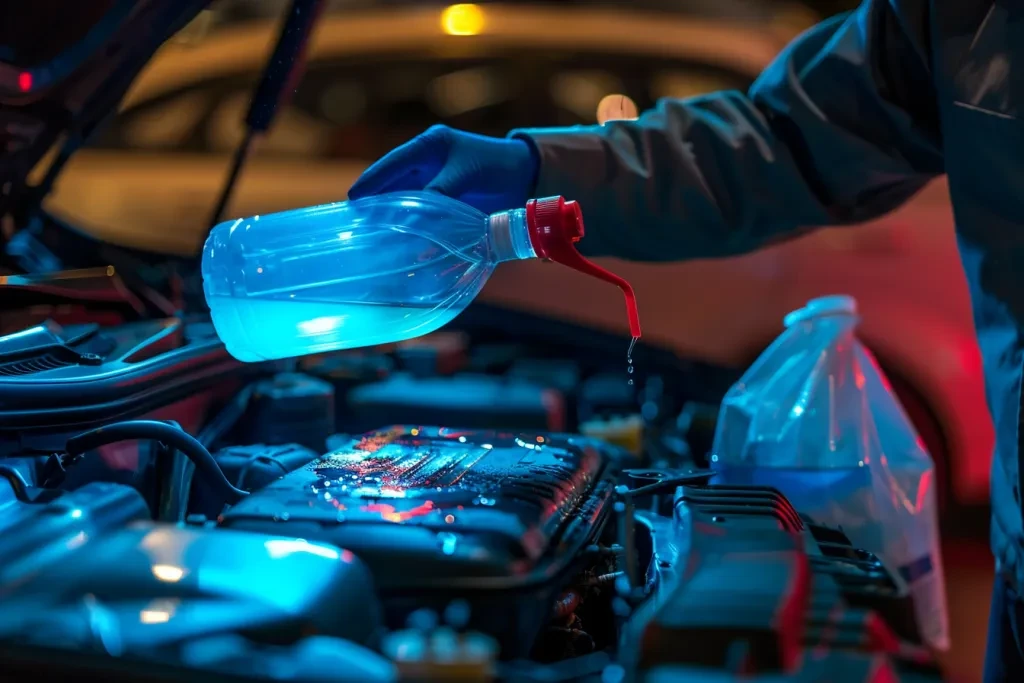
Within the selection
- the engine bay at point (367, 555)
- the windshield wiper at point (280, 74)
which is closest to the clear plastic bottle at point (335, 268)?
the engine bay at point (367, 555)

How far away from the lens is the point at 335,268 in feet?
3.04

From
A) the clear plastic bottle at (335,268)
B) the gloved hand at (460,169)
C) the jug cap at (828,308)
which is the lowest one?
the jug cap at (828,308)

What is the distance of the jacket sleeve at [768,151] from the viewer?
0.98m

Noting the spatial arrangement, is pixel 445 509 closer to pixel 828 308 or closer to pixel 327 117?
pixel 828 308

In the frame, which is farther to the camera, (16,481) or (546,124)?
(546,124)

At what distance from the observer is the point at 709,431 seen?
1.40 m

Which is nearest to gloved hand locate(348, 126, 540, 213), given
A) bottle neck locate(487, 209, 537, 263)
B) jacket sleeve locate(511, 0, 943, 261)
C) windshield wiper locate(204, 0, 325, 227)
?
jacket sleeve locate(511, 0, 943, 261)

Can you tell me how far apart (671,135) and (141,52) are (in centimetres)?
76

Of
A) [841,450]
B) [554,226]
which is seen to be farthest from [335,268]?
[841,450]

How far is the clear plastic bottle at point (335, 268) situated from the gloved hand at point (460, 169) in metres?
0.03

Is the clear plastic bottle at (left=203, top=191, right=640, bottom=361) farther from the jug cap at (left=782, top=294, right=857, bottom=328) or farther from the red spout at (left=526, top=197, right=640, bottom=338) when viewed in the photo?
the jug cap at (left=782, top=294, right=857, bottom=328)

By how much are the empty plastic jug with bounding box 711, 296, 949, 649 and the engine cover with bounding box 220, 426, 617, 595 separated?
0.29 m

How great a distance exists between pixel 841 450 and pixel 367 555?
70 centimetres

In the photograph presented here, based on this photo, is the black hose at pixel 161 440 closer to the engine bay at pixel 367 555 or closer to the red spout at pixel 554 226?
the engine bay at pixel 367 555
